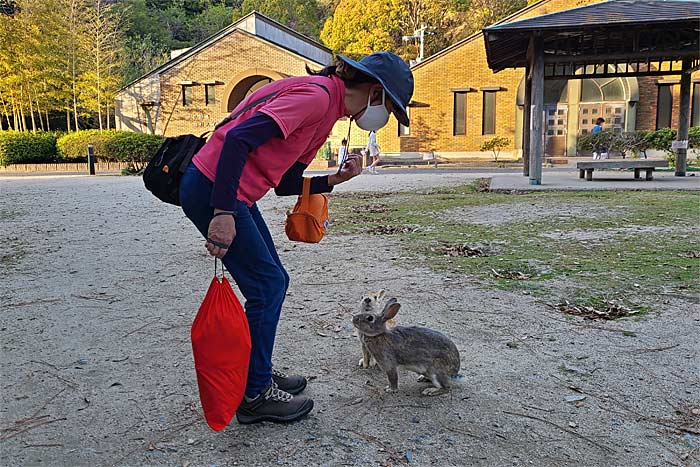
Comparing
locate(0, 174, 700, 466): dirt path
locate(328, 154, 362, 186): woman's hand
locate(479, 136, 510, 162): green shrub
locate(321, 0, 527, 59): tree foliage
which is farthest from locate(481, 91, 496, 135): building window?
locate(328, 154, 362, 186): woman's hand

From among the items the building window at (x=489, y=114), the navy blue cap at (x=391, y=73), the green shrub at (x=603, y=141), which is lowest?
the green shrub at (x=603, y=141)

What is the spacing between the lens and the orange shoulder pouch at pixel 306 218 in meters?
2.92

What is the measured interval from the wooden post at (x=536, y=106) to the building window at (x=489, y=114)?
16.4 metres

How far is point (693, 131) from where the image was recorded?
2192cm

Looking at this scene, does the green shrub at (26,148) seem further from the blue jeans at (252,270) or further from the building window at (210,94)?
the blue jeans at (252,270)

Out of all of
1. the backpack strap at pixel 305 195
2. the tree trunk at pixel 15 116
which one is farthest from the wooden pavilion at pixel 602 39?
the tree trunk at pixel 15 116

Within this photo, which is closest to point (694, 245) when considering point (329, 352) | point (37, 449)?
point (329, 352)

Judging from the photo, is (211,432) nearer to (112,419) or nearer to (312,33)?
(112,419)

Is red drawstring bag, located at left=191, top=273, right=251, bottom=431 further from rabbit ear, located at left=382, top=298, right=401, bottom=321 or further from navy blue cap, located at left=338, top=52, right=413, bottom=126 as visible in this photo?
navy blue cap, located at left=338, top=52, right=413, bottom=126

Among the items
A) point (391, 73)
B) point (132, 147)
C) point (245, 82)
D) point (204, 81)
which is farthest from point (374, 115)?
point (204, 81)

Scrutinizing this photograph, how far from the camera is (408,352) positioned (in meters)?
2.84

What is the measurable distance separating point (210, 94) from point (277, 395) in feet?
106

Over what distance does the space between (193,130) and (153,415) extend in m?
32.2

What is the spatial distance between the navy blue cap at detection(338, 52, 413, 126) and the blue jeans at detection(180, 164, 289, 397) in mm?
751
